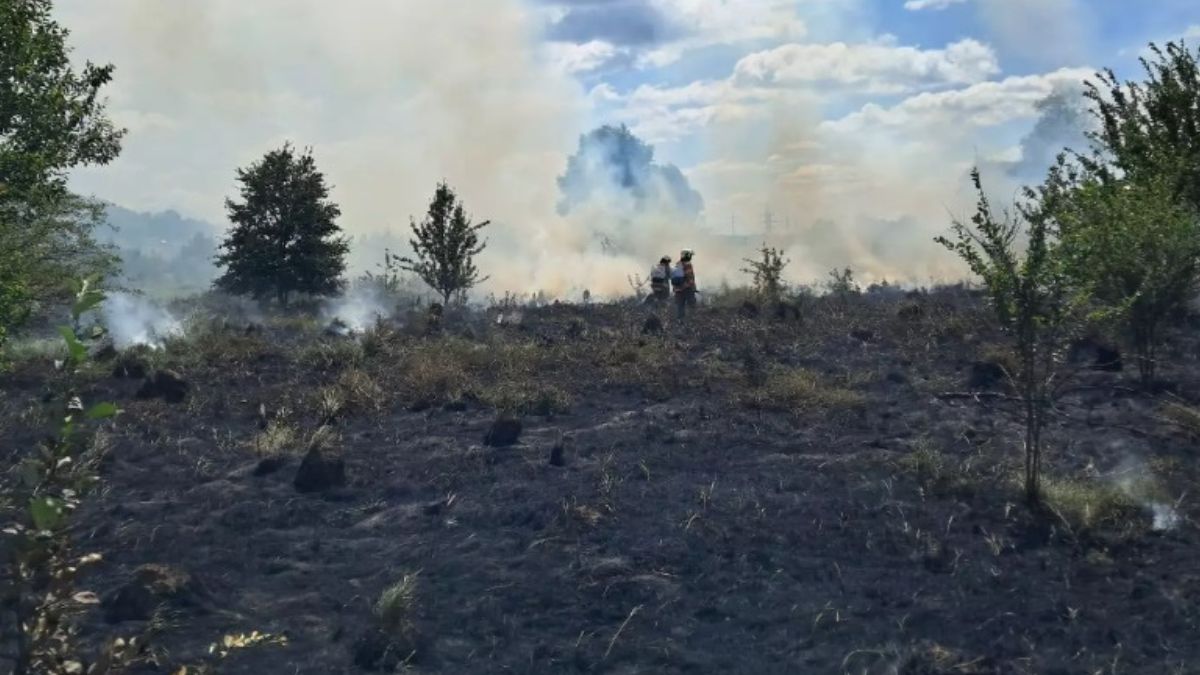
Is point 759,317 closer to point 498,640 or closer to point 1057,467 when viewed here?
point 1057,467

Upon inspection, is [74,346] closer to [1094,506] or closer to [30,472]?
[30,472]

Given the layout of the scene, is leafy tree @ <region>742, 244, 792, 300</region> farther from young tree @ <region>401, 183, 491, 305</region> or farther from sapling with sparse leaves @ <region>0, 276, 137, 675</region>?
sapling with sparse leaves @ <region>0, 276, 137, 675</region>

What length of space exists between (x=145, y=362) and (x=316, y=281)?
10162mm

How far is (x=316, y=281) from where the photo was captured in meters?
23.9

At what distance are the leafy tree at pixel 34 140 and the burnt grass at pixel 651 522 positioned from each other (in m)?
1.70

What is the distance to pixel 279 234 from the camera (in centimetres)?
2362

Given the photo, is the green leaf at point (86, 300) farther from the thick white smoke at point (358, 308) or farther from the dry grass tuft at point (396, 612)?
the thick white smoke at point (358, 308)

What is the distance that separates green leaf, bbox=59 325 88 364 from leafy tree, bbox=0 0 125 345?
6.41 m

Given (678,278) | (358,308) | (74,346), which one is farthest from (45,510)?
(358,308)

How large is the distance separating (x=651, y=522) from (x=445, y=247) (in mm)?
16149

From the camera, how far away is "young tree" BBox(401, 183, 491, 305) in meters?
22.6

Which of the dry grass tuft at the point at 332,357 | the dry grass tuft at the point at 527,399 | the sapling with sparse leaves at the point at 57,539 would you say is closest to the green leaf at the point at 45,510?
the sapling with sparse leaves at the point at 57,539

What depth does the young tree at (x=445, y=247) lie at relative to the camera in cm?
2258

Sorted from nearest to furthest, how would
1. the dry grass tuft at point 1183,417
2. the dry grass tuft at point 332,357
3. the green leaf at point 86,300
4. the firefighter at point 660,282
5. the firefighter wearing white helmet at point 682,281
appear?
the green leaf at point 86,300
the dry grass tuft at point 1183,417
the dry grass tuft at point 332,357
the firefighter wearing white helmet at point 682,281
the firefighter at point 660,282
